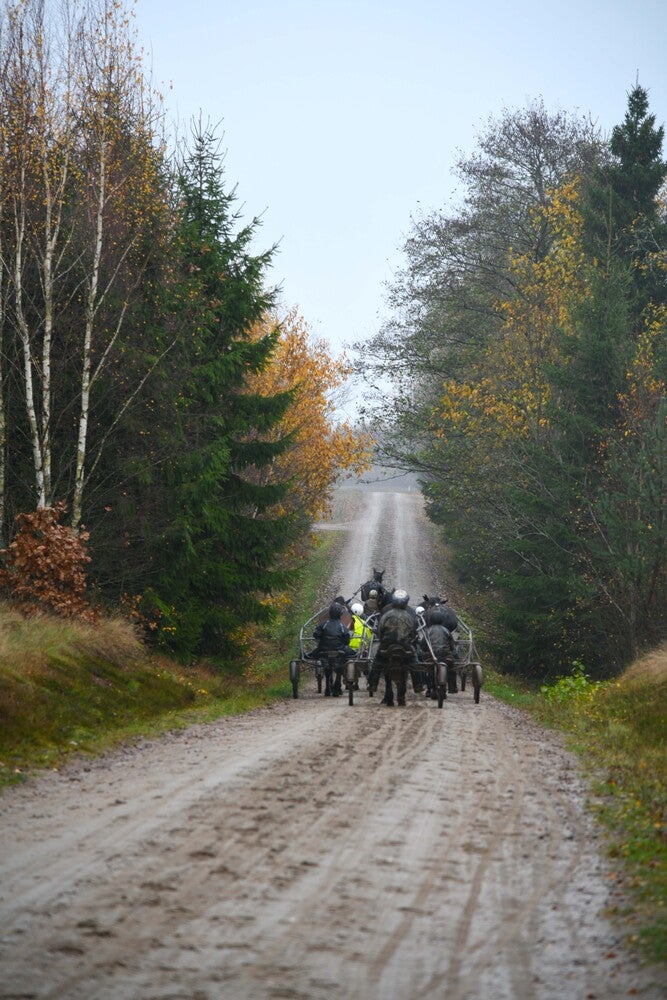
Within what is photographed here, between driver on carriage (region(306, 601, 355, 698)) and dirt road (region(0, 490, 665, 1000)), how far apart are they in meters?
10.2

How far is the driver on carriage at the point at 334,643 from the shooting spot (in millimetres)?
21750

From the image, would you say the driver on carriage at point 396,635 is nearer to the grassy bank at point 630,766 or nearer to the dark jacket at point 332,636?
the grassy bank at point 630,766

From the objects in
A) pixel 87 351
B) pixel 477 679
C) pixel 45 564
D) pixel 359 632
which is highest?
pixel 87 351

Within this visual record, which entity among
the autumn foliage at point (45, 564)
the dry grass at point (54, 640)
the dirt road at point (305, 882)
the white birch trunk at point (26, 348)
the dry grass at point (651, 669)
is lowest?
the dry grass at point (651, 669)

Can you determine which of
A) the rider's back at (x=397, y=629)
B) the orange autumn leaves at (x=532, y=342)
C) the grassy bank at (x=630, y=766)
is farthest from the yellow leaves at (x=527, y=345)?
the rider's back at (x=397, y=629)

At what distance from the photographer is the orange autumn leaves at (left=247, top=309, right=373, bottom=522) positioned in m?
35.5

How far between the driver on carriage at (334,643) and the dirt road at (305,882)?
33.5 ft

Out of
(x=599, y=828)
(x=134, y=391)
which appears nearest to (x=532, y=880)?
(x=599, y=828)

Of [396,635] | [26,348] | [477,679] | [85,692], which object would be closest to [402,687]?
[396,635]

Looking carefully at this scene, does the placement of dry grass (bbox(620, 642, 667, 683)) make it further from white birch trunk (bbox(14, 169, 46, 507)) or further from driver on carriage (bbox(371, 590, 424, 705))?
white birch trunk (bbox(14, 169, 46, 507))

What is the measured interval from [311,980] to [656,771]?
7.22 meters

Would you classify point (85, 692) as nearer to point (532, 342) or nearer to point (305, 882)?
point (305, 882)

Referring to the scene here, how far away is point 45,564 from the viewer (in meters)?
17.1

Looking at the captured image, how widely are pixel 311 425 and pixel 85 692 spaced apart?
22764 millimetres
